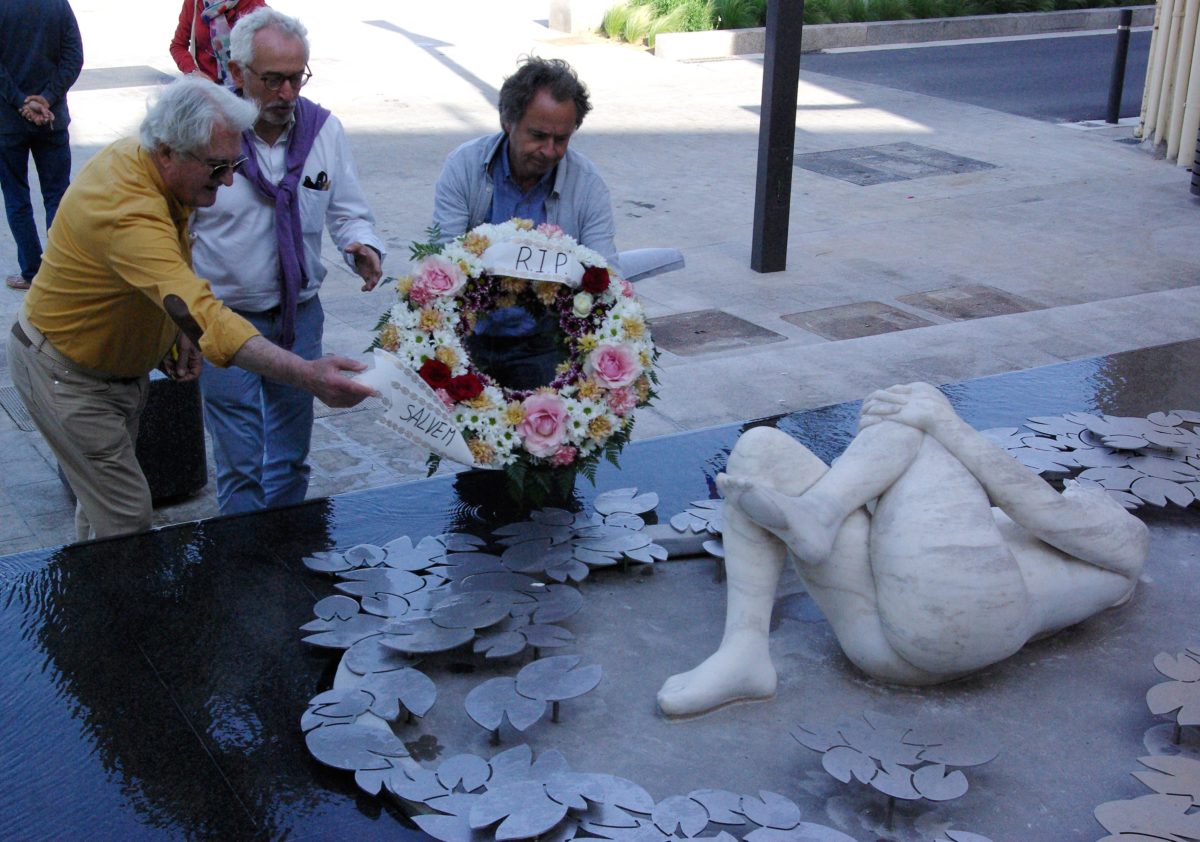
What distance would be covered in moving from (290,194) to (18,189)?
3966mm

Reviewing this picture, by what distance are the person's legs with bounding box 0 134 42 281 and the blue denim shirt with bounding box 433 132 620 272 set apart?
4.11m

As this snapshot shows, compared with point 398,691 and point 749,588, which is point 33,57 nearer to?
point 398,691

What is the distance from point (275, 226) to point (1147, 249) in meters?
6.61

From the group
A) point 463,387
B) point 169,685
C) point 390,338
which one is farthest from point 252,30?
point 169,685

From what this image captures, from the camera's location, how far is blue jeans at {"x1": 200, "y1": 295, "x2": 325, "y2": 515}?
3.95m

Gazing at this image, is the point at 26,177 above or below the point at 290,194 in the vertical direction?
below

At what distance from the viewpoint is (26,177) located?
705 cm

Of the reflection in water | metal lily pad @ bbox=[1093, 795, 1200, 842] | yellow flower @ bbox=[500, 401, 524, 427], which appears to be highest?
yellow flower @ bbox=[500, 401, 524, 427]

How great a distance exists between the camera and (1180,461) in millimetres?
4277

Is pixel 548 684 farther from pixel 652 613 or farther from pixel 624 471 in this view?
pixel 624 471

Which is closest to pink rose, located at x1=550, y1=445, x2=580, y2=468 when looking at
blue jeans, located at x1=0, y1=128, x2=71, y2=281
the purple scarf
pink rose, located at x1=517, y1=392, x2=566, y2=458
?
pink rose, located at x1=517, y1=392, x2=566, y2=458

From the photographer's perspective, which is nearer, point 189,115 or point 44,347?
point 189,115

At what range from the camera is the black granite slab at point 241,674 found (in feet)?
8.96

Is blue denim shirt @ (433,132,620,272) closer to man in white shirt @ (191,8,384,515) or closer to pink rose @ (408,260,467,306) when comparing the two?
pink rose @ (408,260,467,306)
